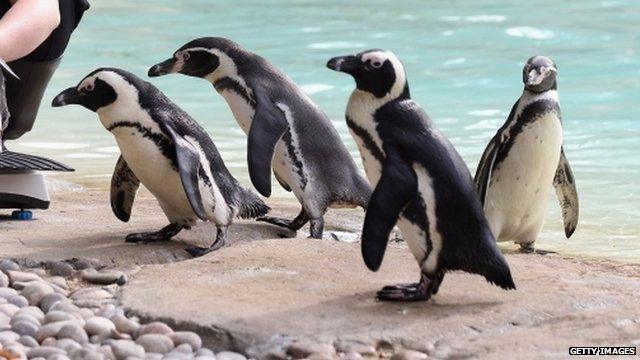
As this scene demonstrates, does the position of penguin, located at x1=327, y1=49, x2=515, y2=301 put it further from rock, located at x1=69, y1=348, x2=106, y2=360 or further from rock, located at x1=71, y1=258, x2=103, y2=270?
rock, located at x1=71, y1=258, x2=103, y2=270

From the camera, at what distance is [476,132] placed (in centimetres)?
Result: 898

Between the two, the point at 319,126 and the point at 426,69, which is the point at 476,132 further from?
the point at 319,126

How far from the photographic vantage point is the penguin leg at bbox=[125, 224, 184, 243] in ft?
15.6

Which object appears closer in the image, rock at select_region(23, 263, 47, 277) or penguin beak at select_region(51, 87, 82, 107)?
rock at select_region(23, 263, 47, 277)

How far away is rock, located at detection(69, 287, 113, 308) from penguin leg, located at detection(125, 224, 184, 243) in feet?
2.21

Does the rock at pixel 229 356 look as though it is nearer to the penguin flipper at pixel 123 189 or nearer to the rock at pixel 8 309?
the rock at pixel 8 309

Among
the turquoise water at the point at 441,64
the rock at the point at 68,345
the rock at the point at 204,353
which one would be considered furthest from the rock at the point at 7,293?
the turquoise water at the point at 441,64

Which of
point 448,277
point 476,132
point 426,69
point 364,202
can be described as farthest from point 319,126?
point 426,69

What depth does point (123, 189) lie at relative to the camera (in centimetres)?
498

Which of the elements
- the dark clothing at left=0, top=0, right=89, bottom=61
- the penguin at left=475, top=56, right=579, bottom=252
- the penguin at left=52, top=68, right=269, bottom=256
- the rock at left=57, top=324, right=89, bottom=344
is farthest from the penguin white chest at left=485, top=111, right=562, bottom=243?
the rock at left=57, top=324, right=89, bottom=344

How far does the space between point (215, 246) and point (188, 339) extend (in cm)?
107

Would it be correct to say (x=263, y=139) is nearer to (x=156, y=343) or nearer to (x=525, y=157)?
(x=525, y=157)

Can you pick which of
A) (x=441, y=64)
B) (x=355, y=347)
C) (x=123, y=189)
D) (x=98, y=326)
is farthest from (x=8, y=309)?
(x=441, y=64)

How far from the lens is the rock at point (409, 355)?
11.1 ft
